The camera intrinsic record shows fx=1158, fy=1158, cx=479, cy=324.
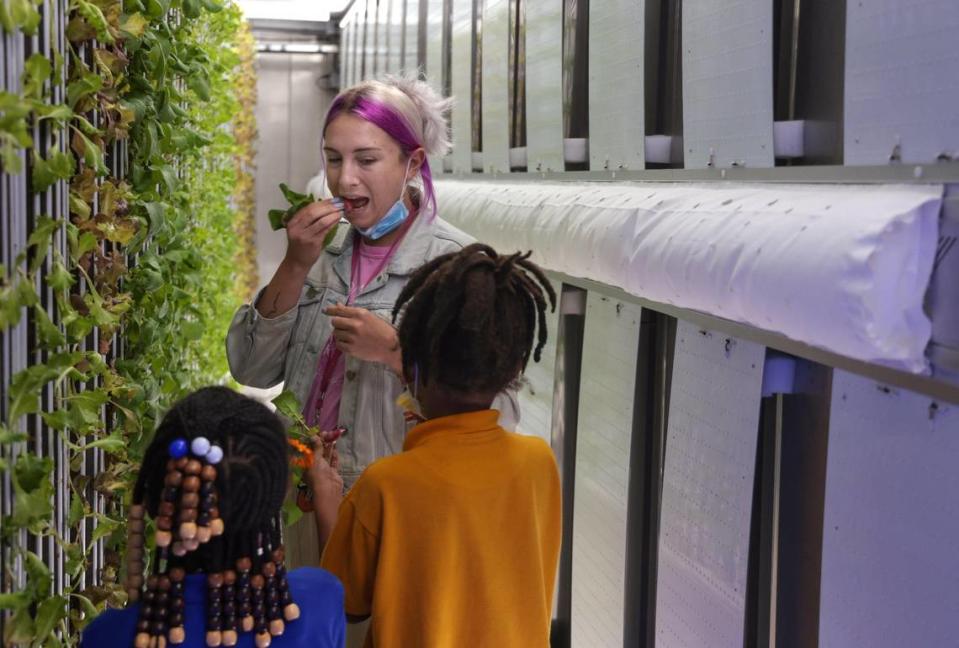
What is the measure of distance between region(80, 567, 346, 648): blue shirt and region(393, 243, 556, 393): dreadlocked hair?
386 millimetres

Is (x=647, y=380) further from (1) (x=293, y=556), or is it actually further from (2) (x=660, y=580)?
(1) (x=293, y=556)

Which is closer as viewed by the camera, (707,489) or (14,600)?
(14,600)

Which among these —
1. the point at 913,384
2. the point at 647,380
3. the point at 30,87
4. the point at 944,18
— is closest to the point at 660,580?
the point at 647,380

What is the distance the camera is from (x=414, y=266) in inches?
94.7

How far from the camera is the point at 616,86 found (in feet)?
9.80

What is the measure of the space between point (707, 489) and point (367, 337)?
2.43 ft

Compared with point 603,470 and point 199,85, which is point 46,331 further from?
point 603,470

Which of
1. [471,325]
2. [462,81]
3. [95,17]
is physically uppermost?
[462,81]

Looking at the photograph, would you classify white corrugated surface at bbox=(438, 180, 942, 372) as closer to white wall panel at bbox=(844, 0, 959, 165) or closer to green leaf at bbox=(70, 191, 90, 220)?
white wall panel at bbox=(844, 0, 959, 165)

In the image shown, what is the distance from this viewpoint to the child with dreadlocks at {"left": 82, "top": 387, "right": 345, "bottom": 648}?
4.60 ft

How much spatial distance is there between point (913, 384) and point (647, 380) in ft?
4.24

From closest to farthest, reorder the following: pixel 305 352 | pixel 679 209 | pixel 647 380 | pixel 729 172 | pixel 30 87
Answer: pixel 30 87, pixel 679 209, pixel 729 172, pixel 305 352, pixel 647 380

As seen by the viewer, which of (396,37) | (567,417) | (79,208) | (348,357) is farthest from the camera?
(396,37)

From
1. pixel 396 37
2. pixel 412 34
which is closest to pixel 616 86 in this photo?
pixel 412 34
